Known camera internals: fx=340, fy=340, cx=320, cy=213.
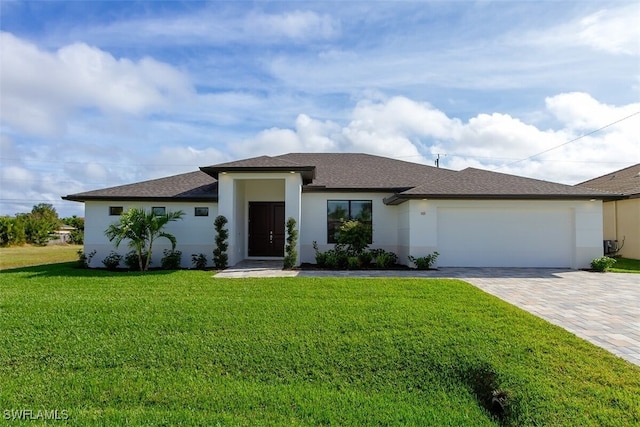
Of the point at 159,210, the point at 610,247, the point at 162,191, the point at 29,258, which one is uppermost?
the point at 162,191

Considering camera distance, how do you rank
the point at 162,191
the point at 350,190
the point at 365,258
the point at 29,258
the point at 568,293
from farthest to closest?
the point at 29,258
the point at 350,190
the point at 162,191
the point at 365,258
the point at 568,293

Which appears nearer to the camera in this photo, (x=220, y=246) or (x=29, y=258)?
(x=220, y=246)

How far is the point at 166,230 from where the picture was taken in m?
13.7

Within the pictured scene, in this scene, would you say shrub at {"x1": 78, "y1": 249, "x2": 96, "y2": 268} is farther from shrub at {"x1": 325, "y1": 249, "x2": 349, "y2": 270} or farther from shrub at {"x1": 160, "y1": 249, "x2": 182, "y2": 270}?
shrub at {"x1": 325, "y1": 249, "x2": 349, "y2": 270}

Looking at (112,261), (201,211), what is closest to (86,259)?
(112,261)

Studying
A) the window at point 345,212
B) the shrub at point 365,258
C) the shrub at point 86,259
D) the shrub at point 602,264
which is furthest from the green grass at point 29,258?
the shrub at point 602,264

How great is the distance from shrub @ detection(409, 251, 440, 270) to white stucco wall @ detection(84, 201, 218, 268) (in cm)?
795

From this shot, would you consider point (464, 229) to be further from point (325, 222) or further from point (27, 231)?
point (27, 231)

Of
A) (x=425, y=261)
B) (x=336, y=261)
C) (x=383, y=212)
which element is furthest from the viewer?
(x=383, y=212)

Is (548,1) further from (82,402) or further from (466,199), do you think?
(82,402)

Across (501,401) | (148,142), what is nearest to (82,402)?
(501,401)

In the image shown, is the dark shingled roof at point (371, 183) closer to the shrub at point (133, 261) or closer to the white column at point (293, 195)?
the white column at point (293, 195)

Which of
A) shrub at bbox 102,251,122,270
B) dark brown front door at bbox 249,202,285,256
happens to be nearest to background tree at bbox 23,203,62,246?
shrub at bbox 102,251,122,270

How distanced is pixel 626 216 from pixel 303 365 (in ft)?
62.7
